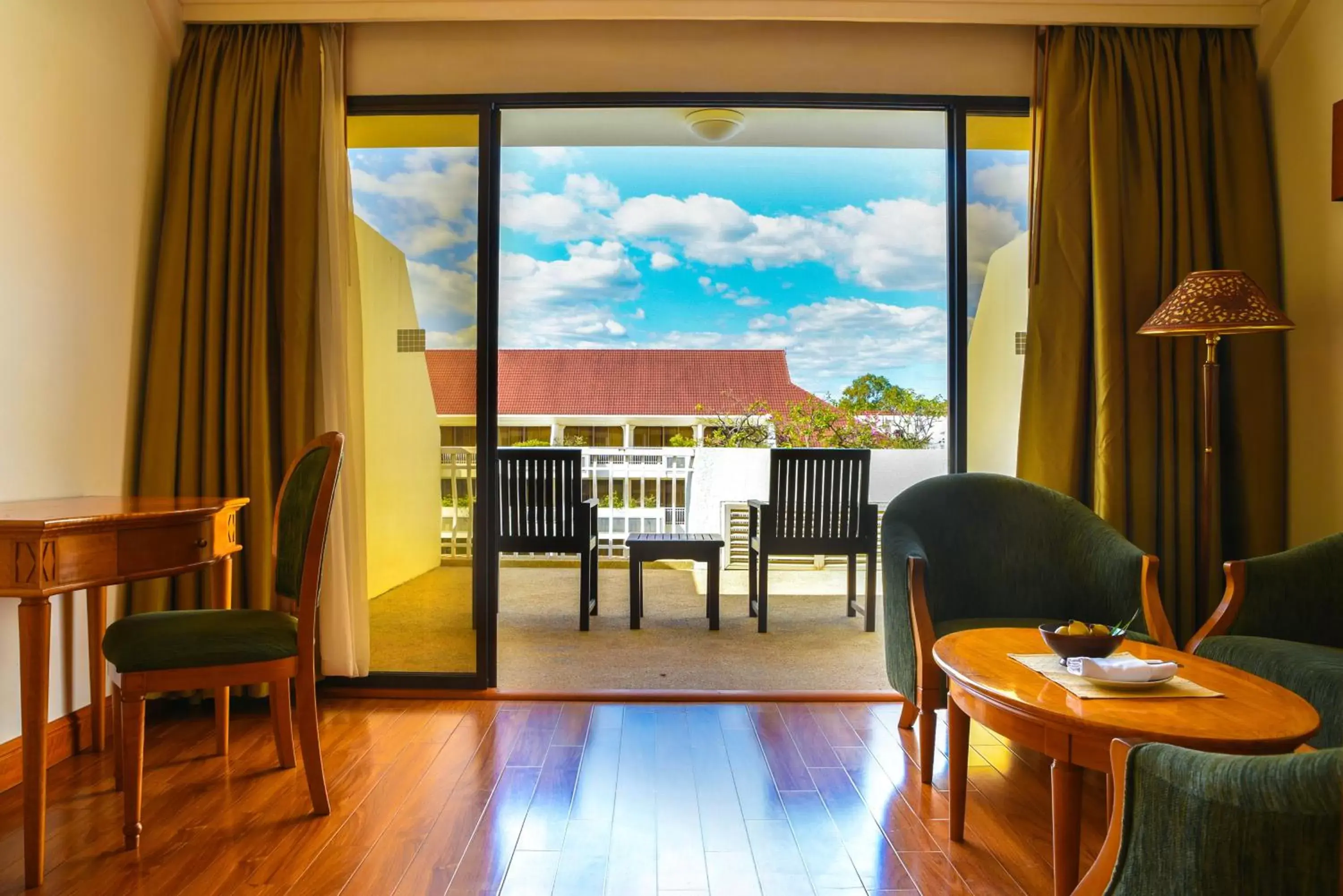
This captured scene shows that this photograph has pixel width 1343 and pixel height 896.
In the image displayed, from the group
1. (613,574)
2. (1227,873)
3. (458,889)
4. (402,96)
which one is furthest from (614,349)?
(1227,873)

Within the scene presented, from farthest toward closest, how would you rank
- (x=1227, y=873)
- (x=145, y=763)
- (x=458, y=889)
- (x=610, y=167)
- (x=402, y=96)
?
(x=610, y=167)
(x=402, y=96)
(x=145, y=763)
(x=458, y=889)
(x=1227, y=873)

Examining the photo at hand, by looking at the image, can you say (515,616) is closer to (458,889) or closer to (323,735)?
(323,735)

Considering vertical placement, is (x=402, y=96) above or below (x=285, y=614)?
above

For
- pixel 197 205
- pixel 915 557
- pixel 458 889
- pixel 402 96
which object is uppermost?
pixel 402 96

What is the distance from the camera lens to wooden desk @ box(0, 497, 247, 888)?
1.90 meters

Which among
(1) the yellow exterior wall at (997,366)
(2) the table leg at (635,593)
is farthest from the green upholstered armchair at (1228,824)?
(2) the table leg at (635,593)

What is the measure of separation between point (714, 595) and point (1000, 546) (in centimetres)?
210

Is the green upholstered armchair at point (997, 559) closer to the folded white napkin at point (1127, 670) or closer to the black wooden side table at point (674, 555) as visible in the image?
the folded white napkin at point (1127, 670)

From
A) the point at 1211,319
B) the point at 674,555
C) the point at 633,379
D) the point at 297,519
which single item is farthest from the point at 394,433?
the point at 633,379

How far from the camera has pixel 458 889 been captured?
1.89 meters

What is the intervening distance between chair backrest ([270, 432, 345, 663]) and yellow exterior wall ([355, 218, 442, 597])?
73 cm

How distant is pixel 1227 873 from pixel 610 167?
7.13 m

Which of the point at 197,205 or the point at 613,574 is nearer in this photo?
the point at 197,205

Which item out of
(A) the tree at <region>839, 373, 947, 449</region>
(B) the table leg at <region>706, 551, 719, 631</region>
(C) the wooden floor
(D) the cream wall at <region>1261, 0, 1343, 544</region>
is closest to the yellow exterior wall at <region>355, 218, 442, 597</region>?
(C) the wooden floor
